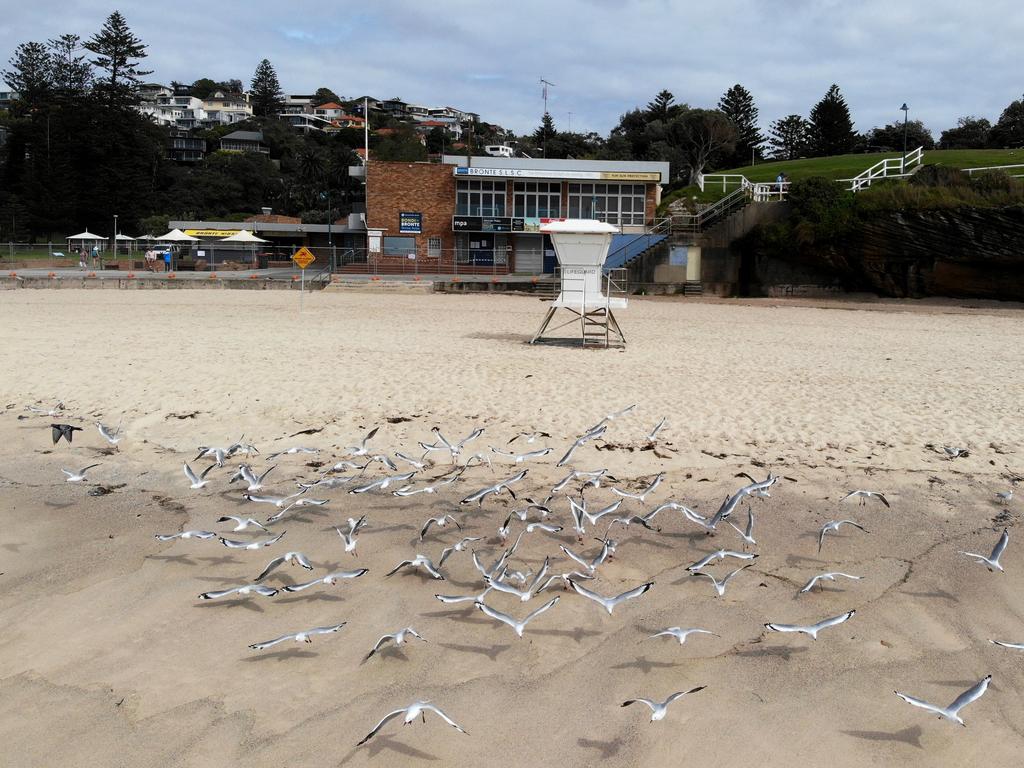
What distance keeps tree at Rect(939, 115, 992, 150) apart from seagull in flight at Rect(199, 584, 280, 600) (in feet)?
253

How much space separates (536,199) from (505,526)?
144 ft

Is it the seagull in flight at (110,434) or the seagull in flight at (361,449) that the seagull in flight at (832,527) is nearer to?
the seagull in flight at (361,449)

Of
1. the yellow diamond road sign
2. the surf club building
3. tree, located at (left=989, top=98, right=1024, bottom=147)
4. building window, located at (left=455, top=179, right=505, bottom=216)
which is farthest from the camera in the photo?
tree, located at (left=989, top=98, right=1024, bottom=147)

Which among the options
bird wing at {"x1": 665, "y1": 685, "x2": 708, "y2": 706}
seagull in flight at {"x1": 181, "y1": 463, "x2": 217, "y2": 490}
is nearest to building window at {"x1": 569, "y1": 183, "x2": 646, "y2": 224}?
seagull in flight at {"x1": 181, "y1": 463, "x2": 217, "y2": 490}

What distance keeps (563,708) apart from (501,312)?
22000 mm

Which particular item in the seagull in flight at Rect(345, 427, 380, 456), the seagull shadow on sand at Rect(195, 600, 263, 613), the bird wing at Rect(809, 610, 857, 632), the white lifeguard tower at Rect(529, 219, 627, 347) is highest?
the white lifeguard tower at Rect(529, 219, 627, 347)

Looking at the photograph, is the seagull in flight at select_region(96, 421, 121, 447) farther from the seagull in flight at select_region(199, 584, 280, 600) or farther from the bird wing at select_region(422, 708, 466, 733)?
the bird wing at select_region(422, 708, 466, 733)

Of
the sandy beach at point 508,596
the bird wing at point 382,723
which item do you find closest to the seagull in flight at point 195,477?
the sandy beach at point 508,596

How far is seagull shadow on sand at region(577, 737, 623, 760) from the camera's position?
386 centimetres

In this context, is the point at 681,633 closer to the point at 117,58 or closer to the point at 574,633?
the point at 574,633

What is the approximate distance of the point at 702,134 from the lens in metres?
66.1

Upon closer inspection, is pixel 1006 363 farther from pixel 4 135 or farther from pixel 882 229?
pixel 4 135

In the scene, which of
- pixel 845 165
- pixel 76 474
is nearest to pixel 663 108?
pixel 845 165

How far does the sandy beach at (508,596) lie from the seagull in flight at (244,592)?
0.25ft
